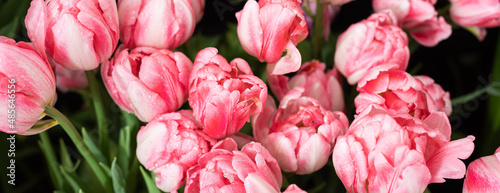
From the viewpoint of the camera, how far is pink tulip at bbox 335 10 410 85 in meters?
0.43

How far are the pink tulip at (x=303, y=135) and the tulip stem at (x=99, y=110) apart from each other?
0.46 ft

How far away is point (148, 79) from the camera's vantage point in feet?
1.22

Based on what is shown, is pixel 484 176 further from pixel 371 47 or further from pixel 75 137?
pixel 75 137

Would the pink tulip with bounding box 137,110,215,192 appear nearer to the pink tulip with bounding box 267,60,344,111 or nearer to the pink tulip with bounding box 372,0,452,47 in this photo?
the pink tulip with bounding box 267,60,344,111

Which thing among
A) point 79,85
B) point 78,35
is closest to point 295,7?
point 78,35

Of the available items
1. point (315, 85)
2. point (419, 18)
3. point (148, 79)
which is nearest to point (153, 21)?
point (148, 79)

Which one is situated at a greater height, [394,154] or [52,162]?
[394,154]

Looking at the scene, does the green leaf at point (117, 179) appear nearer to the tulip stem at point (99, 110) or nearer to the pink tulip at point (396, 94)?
the tulip stem at point (99, 110)

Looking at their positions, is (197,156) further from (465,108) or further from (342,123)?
(465,108)

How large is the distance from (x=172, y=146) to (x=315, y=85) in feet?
0.48

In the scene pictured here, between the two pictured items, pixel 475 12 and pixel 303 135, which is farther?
pixel 475 12

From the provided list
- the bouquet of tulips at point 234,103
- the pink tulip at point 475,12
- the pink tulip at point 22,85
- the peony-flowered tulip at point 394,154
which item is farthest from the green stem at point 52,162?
the pink tulip at point 475,12

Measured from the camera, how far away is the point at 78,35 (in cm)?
36

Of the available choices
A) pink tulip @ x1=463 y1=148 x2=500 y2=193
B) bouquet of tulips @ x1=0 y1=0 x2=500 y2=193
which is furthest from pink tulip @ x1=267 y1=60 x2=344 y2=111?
pink tulip @ x1=463 y1=148 x2=500 y2=193
